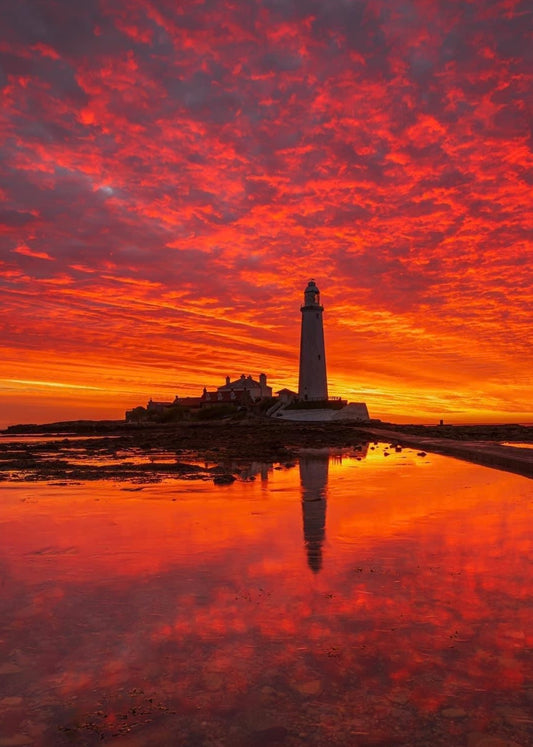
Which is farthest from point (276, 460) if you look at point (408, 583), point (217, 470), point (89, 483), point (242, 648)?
point (242, 648)

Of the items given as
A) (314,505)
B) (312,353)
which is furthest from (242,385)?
(314,505)

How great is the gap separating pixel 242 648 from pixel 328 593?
1.54 meters

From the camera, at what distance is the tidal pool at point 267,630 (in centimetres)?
317

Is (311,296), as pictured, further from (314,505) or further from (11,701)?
(11,701)

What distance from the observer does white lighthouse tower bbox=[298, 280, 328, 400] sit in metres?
67.4

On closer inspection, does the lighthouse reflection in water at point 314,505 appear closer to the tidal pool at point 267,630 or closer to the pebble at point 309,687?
the tidal pool at point 267,630

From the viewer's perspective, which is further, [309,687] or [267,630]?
[267,630]

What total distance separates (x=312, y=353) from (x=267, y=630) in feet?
209

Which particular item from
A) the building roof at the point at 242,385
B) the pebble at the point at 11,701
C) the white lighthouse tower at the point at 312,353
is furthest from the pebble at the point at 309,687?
the building roof at the point at 242,385

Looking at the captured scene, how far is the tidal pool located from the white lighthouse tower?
190ft

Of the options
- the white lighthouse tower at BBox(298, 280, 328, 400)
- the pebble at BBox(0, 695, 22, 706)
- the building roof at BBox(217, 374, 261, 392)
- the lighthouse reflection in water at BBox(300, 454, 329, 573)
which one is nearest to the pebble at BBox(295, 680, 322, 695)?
the pebble at BBox(0, 695, 22, 706)

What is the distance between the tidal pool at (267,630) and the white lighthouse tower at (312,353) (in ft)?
190

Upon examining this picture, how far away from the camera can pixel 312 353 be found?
67.7 meters

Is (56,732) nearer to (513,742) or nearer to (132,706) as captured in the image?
(132,706)
